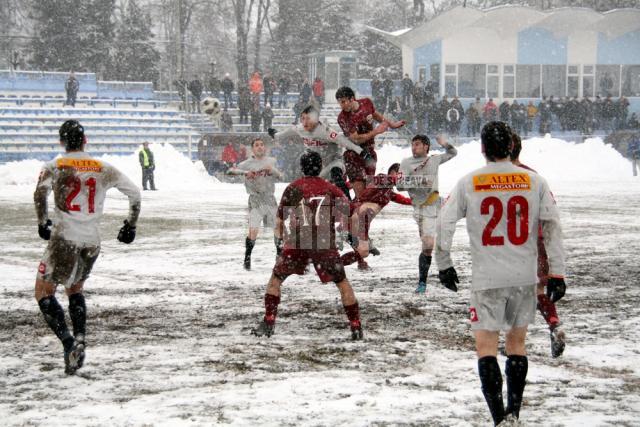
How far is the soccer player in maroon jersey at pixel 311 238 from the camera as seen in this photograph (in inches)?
299

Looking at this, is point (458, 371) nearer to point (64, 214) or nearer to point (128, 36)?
point (64, 214)

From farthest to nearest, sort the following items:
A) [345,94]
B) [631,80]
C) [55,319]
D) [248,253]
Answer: [631,80] < [248,253] < [345,94] < [55,319]

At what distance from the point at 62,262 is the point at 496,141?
3309 millimetres

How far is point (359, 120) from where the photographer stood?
36.0ft

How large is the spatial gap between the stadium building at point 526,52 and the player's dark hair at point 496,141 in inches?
1487

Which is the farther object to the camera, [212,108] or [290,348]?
[212,108]

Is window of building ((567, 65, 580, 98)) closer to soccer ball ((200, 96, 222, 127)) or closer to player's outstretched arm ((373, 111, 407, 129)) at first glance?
soccer ball ((200, 96, 222, 127))

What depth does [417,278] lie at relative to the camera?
36.0 ft

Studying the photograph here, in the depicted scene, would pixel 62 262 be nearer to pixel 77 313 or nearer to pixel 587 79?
pixel 77 313

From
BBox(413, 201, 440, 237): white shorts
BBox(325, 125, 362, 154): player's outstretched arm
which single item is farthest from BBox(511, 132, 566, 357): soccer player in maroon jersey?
BBox(325, 125, 362, 154): player's outstretched arm

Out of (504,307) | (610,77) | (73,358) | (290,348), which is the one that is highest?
(610,77)

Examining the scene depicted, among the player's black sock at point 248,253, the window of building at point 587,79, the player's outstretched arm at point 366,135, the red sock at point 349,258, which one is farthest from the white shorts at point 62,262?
the window of building at point 587,79

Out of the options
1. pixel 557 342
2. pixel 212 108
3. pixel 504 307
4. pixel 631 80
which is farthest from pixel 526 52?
pixel 504 307

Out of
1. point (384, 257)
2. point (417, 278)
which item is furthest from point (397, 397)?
point (384, 257)
